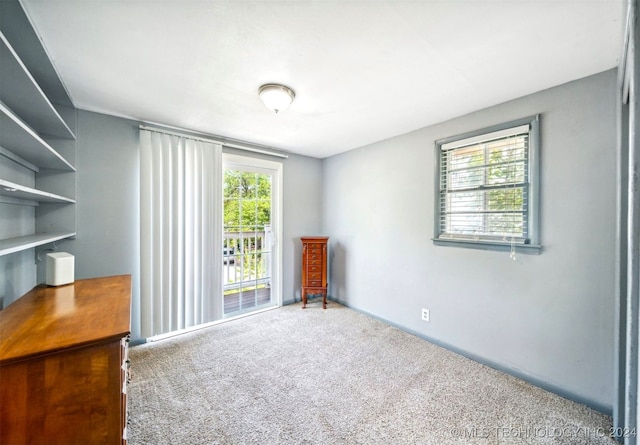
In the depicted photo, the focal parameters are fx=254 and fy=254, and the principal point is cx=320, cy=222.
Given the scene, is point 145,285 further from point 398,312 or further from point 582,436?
point 582,436

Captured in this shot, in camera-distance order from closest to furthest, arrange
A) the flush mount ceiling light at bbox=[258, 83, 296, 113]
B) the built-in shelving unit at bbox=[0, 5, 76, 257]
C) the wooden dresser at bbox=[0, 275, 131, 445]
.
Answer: the wooden dresser at bbox=[0, 275, 131, 445] < the built-in shelving unit at bbox=[0, 5, 76, 257] < the flush mount ceiling light at bbox=[258, 83, 296, 113]

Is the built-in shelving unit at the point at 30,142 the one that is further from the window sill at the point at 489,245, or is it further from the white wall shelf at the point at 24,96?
the window sill at the point at 489,245

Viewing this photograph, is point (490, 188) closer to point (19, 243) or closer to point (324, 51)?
point (324, 51)

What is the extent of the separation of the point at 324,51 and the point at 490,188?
184 centimetres

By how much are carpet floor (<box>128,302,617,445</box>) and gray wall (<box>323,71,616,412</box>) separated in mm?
240

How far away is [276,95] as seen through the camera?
1.93 meters

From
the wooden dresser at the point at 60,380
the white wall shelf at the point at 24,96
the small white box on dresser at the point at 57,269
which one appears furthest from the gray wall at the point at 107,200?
the wooden dresser at the point at 60,380

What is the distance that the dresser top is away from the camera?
3.26 feet

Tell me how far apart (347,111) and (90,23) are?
1.81m

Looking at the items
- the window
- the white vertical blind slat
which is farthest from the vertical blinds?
the white vertical blind slat

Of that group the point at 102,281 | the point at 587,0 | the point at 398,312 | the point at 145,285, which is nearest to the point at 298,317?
the point at 398,312

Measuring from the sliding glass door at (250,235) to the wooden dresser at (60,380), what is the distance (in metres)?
2.11

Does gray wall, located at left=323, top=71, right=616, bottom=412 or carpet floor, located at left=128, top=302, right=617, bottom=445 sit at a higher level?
gray wall, located at left=323, top=71, right=616, bottom=412

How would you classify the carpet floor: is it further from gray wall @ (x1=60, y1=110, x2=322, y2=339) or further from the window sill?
the window sill
